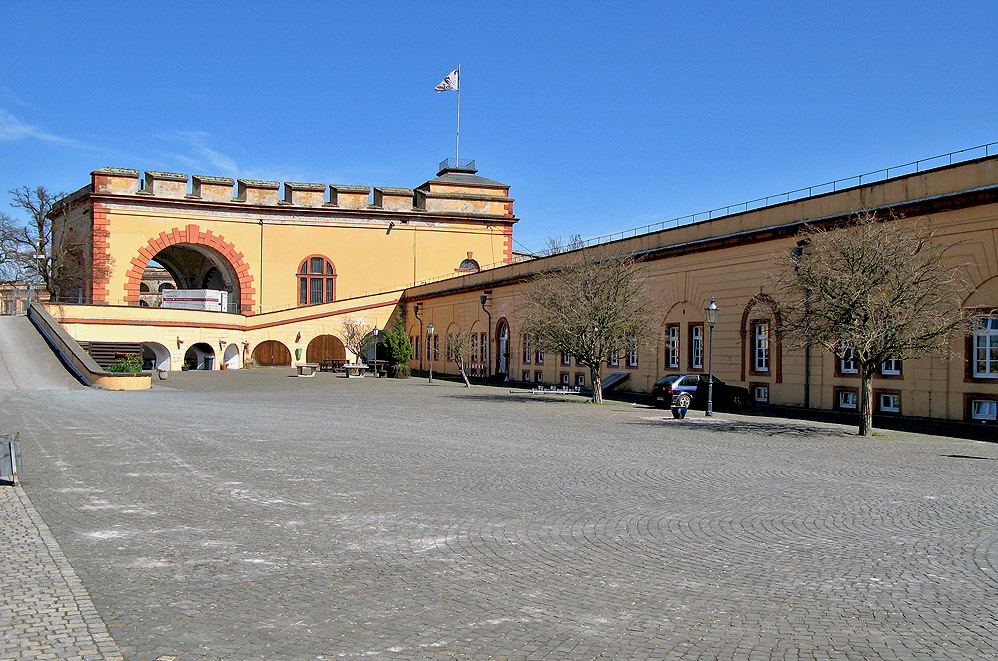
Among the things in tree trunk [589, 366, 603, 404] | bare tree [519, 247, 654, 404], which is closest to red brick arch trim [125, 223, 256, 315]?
bare tree [519, 247, 654, 404]

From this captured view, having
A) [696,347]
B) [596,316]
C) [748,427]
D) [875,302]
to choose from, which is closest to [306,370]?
[696,347]

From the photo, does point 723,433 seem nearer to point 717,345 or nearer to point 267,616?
point 717,345

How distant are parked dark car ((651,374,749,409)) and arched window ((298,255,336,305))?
39532 mm

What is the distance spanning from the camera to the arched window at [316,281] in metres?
64.1

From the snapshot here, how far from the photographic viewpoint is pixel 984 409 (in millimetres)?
22234

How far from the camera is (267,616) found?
5.76 m

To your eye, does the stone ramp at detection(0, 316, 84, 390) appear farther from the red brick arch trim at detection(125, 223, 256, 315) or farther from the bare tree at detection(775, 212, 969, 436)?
the bare tree at detection(775, 212, 969, 436)

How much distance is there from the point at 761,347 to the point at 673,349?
495 centimetres

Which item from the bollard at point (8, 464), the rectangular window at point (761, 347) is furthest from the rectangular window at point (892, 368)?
the bollard at point (8, 464)

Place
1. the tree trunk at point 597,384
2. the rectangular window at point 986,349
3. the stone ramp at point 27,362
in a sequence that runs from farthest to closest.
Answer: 1. the stone ramp at point 27,362
2. the tree trunk at point 597,384
3. the rectangular window at point 986,349

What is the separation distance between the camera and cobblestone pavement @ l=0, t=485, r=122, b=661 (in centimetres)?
506

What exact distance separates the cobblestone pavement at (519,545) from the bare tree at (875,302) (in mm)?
2688

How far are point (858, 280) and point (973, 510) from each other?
909cm

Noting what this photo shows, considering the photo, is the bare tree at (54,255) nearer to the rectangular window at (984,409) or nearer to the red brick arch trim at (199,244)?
the red brick arch trim at (199,244)
